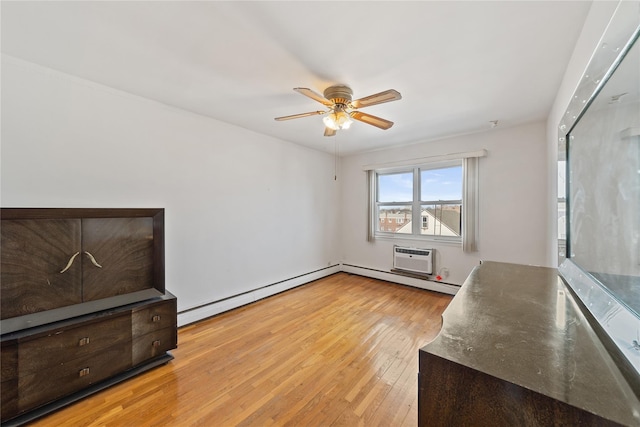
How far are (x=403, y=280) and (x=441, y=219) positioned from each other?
4.02 feet

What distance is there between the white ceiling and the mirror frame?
2.11 feet

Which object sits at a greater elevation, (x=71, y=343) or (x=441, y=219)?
(x=441, y=219)

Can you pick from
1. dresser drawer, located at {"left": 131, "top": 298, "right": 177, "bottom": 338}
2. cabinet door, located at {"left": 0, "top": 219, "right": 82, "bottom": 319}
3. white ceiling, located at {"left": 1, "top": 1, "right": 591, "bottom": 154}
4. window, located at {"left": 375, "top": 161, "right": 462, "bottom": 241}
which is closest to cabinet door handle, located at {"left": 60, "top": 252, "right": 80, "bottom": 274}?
cabinet door, located at {"left": 0, "top": 219, "right": 82, "bottom": 319}

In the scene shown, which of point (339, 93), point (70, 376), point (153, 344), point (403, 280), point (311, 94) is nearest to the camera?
point (70, 376)

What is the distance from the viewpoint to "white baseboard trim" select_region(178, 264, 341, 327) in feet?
9.10

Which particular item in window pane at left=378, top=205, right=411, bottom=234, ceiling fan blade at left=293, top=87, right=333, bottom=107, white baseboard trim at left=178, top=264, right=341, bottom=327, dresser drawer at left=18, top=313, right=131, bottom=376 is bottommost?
white baseboard trim at left=178, top=264, right=341, bottom=327

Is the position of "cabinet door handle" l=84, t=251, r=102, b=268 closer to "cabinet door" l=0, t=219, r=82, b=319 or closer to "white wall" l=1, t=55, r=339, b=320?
"cabinet door" l=0, t=219, r=82, b=319

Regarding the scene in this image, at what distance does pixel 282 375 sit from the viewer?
6.36 feet

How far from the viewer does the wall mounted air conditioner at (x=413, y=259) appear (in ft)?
12.7

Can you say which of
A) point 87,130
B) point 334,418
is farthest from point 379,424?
point 87,130

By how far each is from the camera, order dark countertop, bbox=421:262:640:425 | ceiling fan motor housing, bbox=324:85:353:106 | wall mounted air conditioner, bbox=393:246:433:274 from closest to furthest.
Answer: dark countertop, bbox=421:262:640:425 → ceiling fan motor housing, bbox=324:85:353:106 → wall mounted air conditioner, bbox=393:246:433:274

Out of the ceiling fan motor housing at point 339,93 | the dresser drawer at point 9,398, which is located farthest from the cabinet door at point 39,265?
the ceiling fan motor housing at point 339,93

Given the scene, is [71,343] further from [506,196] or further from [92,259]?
[506,196]

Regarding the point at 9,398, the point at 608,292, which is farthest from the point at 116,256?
the point at 608,292
